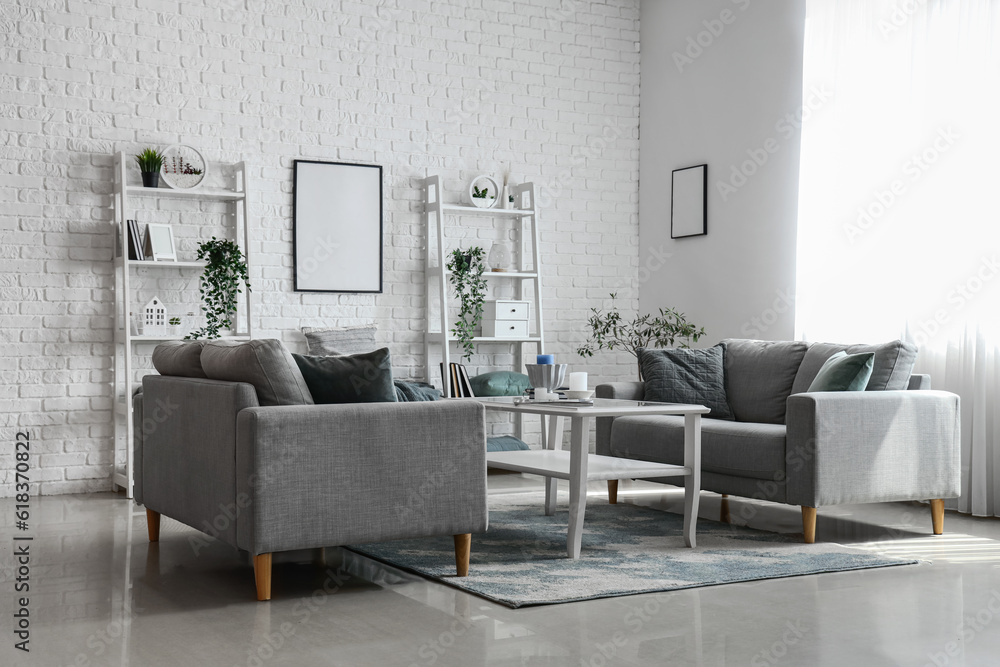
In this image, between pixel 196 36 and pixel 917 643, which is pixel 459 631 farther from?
pixel 196 36

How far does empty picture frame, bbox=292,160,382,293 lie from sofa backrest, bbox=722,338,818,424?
2404 millimetres

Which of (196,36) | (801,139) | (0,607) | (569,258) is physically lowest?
(0,607)

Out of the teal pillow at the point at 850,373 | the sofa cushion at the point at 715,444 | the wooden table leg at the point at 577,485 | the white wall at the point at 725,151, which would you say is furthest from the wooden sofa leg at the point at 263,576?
the white wall at the point at 725,151

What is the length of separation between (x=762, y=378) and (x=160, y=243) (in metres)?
3.40

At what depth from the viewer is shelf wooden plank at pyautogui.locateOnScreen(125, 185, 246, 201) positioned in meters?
5.69

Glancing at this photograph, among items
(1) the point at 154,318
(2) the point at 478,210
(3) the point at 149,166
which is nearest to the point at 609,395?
(2) the point at 478,210

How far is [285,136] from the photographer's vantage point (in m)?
6.28

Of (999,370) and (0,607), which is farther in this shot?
(999,370)

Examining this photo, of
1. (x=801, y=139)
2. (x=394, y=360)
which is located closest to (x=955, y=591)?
(x=801, y=139)

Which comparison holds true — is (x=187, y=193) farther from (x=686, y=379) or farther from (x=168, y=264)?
(x=686, y=379)

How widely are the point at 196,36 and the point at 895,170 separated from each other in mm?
4073

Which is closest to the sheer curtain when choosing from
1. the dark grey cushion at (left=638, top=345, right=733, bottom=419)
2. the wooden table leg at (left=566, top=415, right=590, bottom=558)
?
the dark grey cushion at (left=638, top=345, right=733, bottom=419)

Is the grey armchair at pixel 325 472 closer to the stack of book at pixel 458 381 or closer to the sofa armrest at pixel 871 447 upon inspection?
the sofa armrest at pixel 871 447

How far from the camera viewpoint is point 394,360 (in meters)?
6.67
